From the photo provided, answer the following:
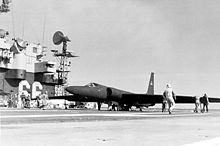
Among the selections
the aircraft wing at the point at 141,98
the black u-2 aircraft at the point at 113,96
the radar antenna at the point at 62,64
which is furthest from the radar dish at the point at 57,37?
the aircraft wing at the point at 141,98

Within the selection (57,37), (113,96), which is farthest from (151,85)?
(57,37)

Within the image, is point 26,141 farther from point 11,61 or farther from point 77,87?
point 11,61

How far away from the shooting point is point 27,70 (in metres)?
86.6

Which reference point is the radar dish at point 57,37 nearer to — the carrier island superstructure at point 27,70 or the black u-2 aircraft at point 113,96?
the carrier island superstructure at point 27,70

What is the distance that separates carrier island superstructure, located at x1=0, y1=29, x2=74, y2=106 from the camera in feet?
257

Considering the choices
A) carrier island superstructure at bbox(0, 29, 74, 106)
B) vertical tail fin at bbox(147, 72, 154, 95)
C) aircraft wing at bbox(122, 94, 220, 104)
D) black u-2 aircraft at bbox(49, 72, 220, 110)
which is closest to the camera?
black u-2 aircraft at bbox(49, 72, 220, 110)

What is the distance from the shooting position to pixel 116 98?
34.4 metres

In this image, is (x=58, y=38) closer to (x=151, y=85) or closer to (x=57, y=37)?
(x=57, y=37)

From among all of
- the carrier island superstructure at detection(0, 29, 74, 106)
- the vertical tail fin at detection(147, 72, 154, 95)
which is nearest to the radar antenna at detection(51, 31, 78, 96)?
the carrier island superstructure at detection(0, 29, 74, 106)

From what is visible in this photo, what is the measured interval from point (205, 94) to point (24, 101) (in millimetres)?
25779

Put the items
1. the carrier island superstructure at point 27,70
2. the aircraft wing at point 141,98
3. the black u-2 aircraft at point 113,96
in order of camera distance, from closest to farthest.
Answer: the black u-2 aircraft at point 113,96, the aircraft wing at point 141,98, the carrier island superstructure at point 27,70

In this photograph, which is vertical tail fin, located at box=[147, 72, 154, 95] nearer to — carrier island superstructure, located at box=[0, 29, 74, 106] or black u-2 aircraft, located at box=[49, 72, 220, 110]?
black u-2 aircraft, located at box=[49, 72, 220, 110]

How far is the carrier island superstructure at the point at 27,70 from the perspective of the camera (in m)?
78.2

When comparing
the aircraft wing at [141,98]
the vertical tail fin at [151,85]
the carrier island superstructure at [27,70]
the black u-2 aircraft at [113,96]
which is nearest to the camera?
the black u-2 aircraft at [113,96]
